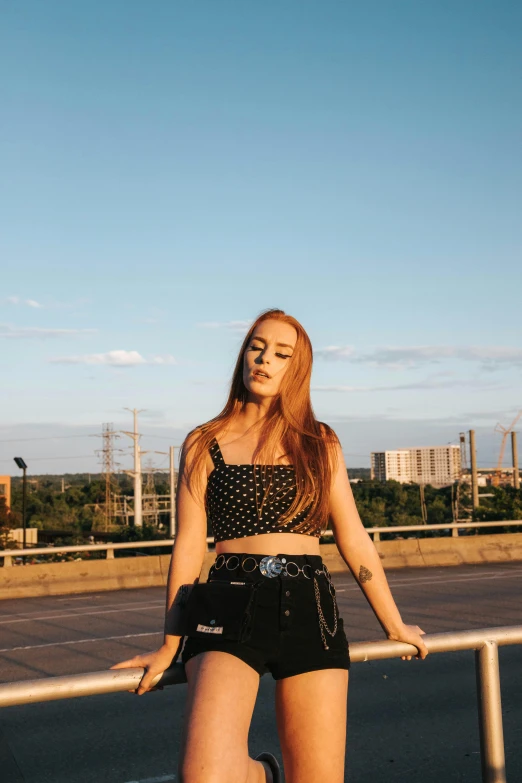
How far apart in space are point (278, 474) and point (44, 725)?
4809 mm

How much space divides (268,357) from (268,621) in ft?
3.41

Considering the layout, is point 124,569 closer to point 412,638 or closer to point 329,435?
point 329,435

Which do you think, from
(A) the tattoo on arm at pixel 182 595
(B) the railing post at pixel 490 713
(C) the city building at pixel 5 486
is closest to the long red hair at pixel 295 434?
(A) the tattoo on arm at pixel 182 595

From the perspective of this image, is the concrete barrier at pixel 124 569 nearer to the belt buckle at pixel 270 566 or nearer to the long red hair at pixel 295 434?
the long red hair at pixel 295 434

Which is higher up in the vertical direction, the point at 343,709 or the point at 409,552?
the point at 343,709

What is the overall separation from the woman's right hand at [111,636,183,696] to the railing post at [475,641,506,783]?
3.28 ft

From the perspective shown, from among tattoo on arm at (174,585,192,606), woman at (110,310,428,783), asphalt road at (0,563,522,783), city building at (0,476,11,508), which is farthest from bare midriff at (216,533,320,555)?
city building at (0,476,11,508)

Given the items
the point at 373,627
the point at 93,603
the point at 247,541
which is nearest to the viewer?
the point at 247,541

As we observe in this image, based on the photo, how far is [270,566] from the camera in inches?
109

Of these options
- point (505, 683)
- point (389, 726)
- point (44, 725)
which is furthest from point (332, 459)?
point (505, 683)

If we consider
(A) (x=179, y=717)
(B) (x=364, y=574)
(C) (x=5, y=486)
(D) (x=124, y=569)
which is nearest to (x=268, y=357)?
(B) (x=364, y=574)

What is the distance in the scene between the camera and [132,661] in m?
2.49

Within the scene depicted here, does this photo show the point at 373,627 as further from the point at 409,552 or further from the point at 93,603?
the point at 409,552

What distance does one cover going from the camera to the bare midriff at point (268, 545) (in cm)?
285
